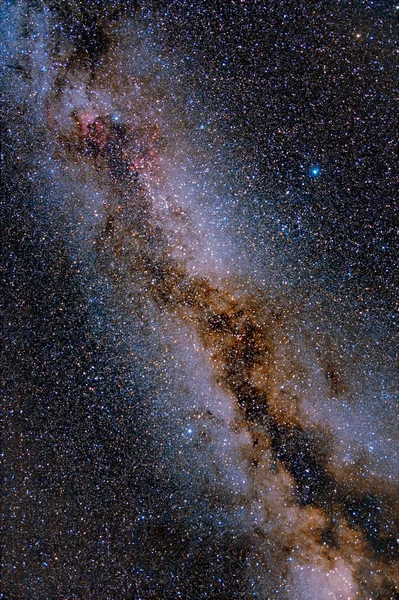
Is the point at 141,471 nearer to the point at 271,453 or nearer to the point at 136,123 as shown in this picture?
the point at 271,453

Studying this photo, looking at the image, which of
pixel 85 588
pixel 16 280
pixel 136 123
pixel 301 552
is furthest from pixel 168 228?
pixel 85 588

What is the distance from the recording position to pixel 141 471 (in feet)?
5.82

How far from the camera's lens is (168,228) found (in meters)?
1.71

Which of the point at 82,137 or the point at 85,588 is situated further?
the point at 85,588

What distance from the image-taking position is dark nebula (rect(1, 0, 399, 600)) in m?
1.71

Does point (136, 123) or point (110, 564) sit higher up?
point (136, 123)

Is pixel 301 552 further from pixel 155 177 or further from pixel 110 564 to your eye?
pixel 155 177

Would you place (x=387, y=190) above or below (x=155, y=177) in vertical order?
above

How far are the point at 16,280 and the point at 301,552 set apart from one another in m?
1.84

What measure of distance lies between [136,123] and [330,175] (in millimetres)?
931

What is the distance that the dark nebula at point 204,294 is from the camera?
1.71 m

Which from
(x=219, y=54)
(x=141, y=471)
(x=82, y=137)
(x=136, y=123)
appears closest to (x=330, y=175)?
(x=219, y=54)

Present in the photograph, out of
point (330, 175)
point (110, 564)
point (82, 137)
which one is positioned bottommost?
point (110, 564)

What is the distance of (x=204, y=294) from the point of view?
67.9 inches
